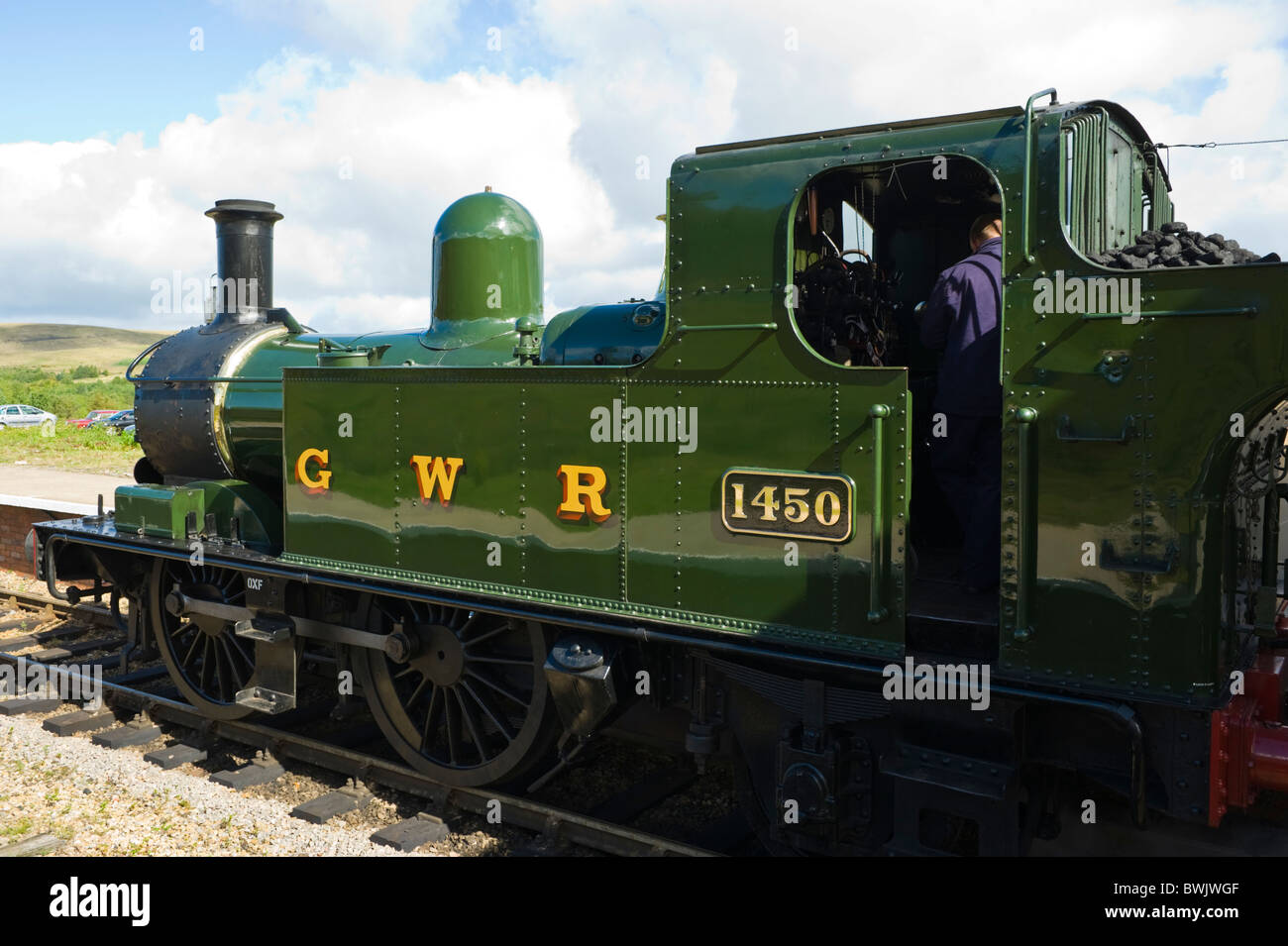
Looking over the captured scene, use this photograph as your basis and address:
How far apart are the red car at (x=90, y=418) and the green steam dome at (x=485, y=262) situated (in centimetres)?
3251

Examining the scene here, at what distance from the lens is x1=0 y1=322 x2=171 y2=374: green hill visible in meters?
98.4

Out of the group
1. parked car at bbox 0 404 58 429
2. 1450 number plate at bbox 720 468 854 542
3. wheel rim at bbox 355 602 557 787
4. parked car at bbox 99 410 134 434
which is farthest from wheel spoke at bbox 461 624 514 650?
parked car at bbox 0 404 58 429

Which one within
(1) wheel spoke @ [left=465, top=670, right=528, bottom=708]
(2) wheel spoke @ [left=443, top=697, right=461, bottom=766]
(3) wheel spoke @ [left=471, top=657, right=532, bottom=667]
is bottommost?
(2) wheel spoke @ [left=443, top=697, right=461, bottom=766]

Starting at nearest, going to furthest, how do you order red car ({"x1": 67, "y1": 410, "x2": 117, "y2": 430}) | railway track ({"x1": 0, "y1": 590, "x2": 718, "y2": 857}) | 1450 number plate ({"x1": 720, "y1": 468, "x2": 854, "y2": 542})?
1450 number plate ({"x1": 720, "y1": 468, "x2": 854, "y2": 542})
railway track ({"x1": 0, "y1": 590, "x2": 718, "y2": 857})
red car ({"x1": 67, "y1": 410, "x2": 117, "y2": 430})

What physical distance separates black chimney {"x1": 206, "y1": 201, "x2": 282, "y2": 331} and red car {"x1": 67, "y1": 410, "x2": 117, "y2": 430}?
101 feet

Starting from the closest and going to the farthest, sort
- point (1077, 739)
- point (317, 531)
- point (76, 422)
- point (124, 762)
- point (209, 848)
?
point (1077, 739)
point (209, 848)
point (317, 531)
point (124, 762)
point (76, 422)

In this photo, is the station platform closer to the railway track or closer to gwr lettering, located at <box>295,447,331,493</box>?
the railway track

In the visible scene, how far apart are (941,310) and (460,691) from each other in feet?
11.5

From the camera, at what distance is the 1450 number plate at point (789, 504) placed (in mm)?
4172
